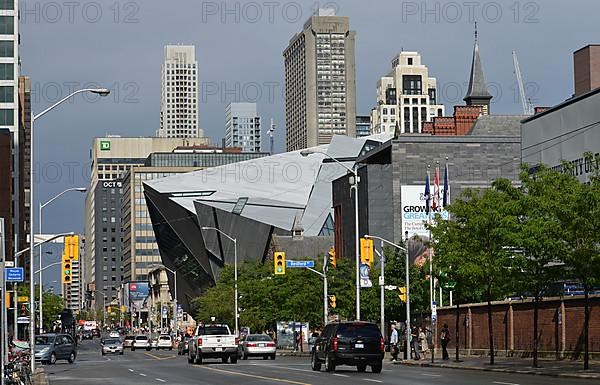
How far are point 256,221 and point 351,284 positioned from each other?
69312 mm

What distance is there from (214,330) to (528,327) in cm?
1458

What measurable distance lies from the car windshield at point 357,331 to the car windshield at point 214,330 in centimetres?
1334

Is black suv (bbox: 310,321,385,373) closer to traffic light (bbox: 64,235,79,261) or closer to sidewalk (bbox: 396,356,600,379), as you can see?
sidewalk (bbox: 396,356,600,379)

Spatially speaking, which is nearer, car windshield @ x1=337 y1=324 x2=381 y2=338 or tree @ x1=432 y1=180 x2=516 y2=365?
car windshield @ x1=337 y1=324 x2=381 y2=338

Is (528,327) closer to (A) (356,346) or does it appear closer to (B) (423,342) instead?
(B) (423,342)

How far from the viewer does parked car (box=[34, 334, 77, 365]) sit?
205 ft

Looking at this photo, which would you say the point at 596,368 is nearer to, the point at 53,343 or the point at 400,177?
the point at 53,343

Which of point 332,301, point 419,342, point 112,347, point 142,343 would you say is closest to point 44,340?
point 419,342

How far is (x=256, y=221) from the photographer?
15088cm

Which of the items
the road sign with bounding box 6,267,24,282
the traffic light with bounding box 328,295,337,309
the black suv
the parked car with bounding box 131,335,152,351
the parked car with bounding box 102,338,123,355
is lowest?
the parked car with bounding box 131,335,152,351

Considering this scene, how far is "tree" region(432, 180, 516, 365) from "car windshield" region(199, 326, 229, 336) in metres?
11.7

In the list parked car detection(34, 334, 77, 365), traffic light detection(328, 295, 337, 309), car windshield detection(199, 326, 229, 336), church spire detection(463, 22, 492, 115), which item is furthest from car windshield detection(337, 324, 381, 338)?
church spire detection(463, 22, 492, 115)

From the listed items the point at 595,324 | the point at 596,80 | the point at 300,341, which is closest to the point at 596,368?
the point at 595,324

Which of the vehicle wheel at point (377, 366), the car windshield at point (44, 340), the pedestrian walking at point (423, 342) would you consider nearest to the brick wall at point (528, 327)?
the pedestrian walking at point (423, 342)
